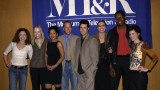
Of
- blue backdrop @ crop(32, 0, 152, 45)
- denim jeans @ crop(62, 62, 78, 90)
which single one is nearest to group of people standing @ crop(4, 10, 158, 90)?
denim jeans @ crop(62, 62, 78, 90)

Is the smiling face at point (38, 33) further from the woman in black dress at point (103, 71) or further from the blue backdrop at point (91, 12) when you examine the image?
the woman in black dress at point (103, 71)

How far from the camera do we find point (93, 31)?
518cm

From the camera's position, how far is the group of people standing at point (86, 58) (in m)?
3.80

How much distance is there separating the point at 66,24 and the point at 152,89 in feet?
8.42

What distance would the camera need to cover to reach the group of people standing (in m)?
3.80

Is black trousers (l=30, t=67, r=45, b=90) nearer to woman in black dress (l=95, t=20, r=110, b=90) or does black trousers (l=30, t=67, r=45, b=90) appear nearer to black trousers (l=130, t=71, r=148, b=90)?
woman in black dress (l=95, t=20, r=110, b=90)

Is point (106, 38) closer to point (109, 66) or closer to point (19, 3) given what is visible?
point (109, 66)

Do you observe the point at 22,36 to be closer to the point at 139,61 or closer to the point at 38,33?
the point at 38,33

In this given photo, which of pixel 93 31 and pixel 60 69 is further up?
pixel 93 31

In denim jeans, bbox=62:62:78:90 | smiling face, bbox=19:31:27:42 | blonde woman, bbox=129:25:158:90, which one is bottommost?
denim jeans, bbox=62:62:78:90

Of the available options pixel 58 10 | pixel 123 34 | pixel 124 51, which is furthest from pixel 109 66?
pixel 58 10

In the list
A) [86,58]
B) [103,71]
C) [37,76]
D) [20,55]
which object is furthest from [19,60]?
[103,71]

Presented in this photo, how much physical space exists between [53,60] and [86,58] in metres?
0.76

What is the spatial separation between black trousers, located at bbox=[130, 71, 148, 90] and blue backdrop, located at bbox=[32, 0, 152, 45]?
1.55m
